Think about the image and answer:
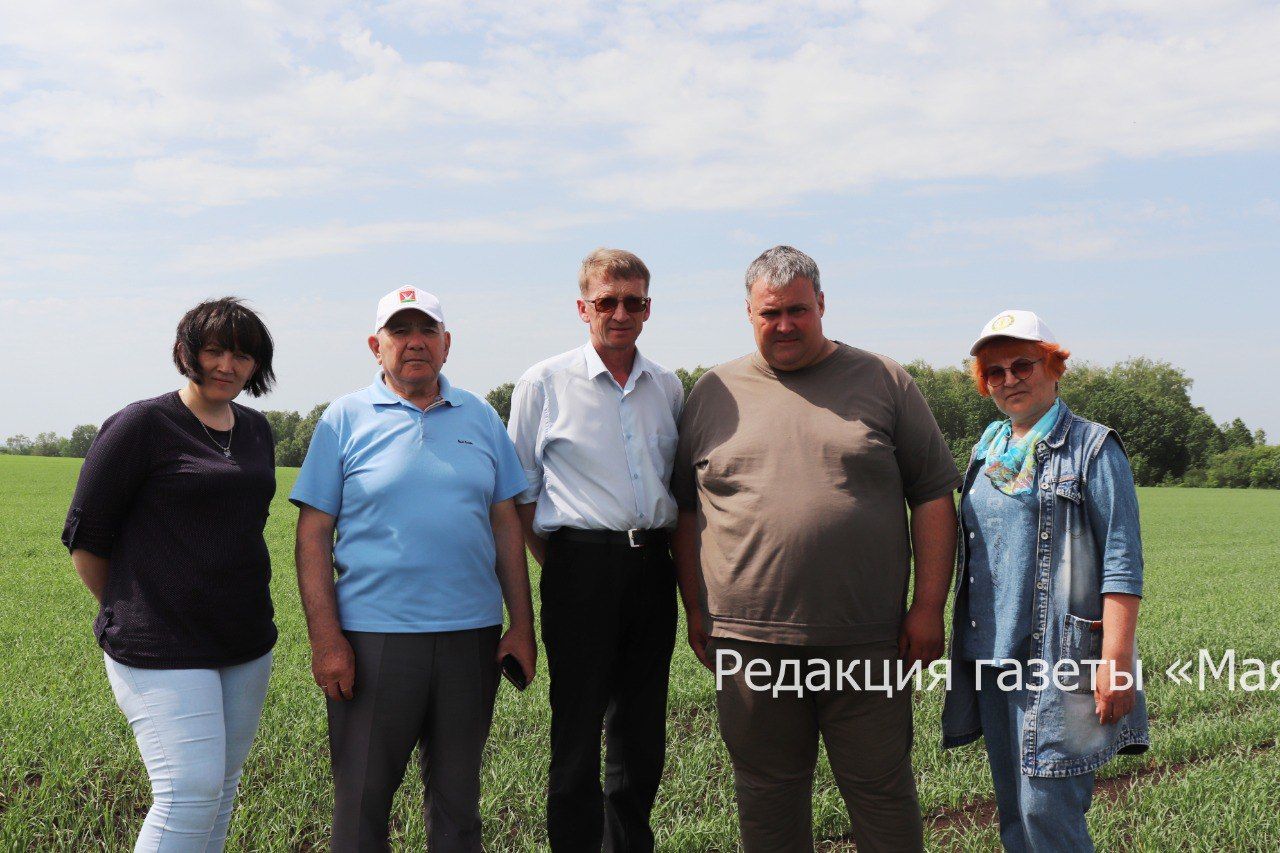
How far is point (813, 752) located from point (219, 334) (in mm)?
2755

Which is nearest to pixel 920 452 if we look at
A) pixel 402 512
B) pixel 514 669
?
pixel 514 669

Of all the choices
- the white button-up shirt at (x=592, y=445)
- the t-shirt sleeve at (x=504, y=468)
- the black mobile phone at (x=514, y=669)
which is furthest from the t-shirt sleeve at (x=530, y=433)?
the black mobile phone at (x=514, y=669)

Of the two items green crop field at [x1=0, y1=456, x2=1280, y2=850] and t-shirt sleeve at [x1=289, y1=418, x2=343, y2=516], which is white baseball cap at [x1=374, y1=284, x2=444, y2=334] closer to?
t-shirt sleeve at [x1=289, y1=418, x2=343, y2=516]

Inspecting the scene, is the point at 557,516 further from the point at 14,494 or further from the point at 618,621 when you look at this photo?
the point at 14,494

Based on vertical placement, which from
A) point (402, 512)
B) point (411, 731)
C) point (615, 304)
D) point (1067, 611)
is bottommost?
point (411, 731)

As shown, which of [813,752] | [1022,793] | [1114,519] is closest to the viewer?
[1114,519]

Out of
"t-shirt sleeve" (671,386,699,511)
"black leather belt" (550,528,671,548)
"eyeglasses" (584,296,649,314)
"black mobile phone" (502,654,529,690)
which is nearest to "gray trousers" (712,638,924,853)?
"black leather belt" (550,528,671,548)

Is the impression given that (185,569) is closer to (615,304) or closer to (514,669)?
(514,669)

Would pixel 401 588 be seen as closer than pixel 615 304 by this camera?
Yes

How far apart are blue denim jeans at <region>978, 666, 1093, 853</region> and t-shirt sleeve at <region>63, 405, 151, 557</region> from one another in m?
3.04

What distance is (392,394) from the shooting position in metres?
3.59

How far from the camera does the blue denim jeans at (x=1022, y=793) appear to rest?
3252mm

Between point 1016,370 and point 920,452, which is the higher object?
point 1016,370

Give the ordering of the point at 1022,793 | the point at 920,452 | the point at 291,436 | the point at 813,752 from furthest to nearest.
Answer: the point at 291,436 → the point at 813,752 → the point at 920,452 → the point at 1022,793
